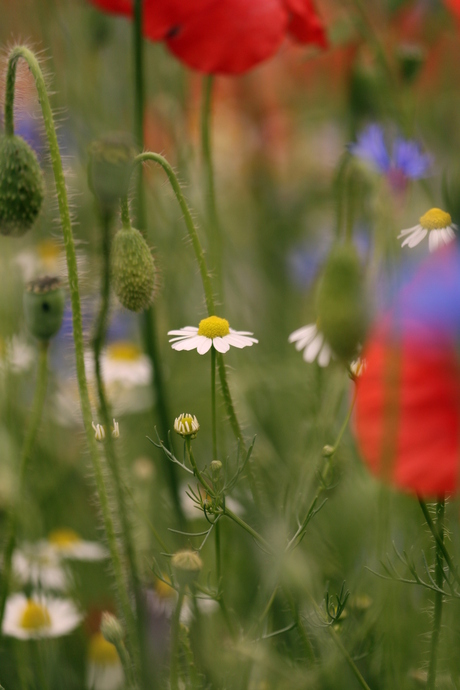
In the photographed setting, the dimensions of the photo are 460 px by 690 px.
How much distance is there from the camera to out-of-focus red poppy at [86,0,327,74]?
718mm

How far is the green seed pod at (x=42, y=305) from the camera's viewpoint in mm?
591

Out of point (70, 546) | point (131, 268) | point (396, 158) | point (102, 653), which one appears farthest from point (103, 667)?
point (396, 158)

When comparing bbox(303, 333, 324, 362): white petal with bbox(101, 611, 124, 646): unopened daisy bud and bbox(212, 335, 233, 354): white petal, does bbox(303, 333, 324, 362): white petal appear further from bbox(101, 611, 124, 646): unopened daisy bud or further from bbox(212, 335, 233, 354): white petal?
bbox(101, 611, 124, 646): unopened daisy bud

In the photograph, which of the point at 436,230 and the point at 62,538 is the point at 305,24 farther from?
the point at 62,538

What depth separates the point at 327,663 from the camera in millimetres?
520

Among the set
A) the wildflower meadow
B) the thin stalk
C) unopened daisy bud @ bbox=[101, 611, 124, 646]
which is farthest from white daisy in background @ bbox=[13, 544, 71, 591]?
unopened daisy bud @ bbox=[101, 611, 124, 646]

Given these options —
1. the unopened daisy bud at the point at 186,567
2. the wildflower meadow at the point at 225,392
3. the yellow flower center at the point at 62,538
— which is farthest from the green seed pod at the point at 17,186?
the yellow flower center at the point at 62,538

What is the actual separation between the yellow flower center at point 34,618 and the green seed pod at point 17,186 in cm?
32

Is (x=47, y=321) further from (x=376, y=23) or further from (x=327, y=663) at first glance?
(x=376, y=23)

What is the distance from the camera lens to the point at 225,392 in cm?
53

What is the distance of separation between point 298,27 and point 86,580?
63 centimetres

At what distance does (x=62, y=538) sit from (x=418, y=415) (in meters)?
0.46

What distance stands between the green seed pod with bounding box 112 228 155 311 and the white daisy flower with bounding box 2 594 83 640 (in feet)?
0.98

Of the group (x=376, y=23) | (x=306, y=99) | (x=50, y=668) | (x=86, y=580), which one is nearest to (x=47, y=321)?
(x=50, y=668)
